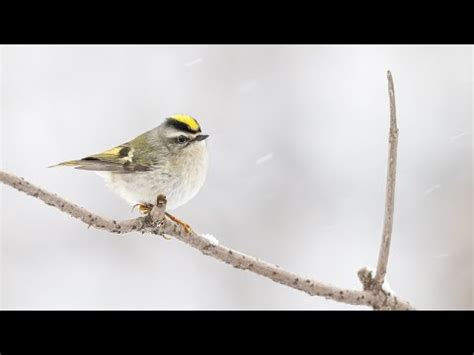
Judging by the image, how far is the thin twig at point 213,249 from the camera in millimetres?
2592

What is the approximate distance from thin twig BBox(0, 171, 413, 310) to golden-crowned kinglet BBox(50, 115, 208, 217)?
918 mm

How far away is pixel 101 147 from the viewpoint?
8203 mm

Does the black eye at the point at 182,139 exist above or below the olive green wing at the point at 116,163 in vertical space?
above

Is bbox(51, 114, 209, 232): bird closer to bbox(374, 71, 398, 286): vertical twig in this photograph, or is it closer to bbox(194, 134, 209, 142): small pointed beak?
bbox(194, 134, 209, 142): small pointed beak

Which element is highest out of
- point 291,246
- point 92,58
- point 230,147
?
point 92,58

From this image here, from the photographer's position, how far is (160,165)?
4.21 meters

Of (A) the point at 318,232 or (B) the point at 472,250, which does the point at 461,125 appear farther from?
(A) the point at 318,232

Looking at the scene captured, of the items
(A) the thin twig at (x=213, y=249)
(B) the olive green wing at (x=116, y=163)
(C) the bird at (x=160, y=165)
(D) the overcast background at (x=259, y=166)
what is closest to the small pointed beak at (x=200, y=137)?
(C) the bird at (x=160, y=165)

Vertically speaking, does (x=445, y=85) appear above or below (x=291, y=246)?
above

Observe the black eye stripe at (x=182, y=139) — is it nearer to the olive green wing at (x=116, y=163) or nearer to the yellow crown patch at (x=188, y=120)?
the yellow crown patch at (x=188, y=120)

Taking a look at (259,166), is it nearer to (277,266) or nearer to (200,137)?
(200,137)

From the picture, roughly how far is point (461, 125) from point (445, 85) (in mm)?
829

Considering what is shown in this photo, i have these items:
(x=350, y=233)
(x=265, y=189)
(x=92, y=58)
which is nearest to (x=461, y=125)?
(x=350, y=233)

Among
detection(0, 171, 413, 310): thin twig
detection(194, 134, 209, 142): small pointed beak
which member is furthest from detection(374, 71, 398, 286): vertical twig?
detection(194, 134, 209, 142): small pointed beak
